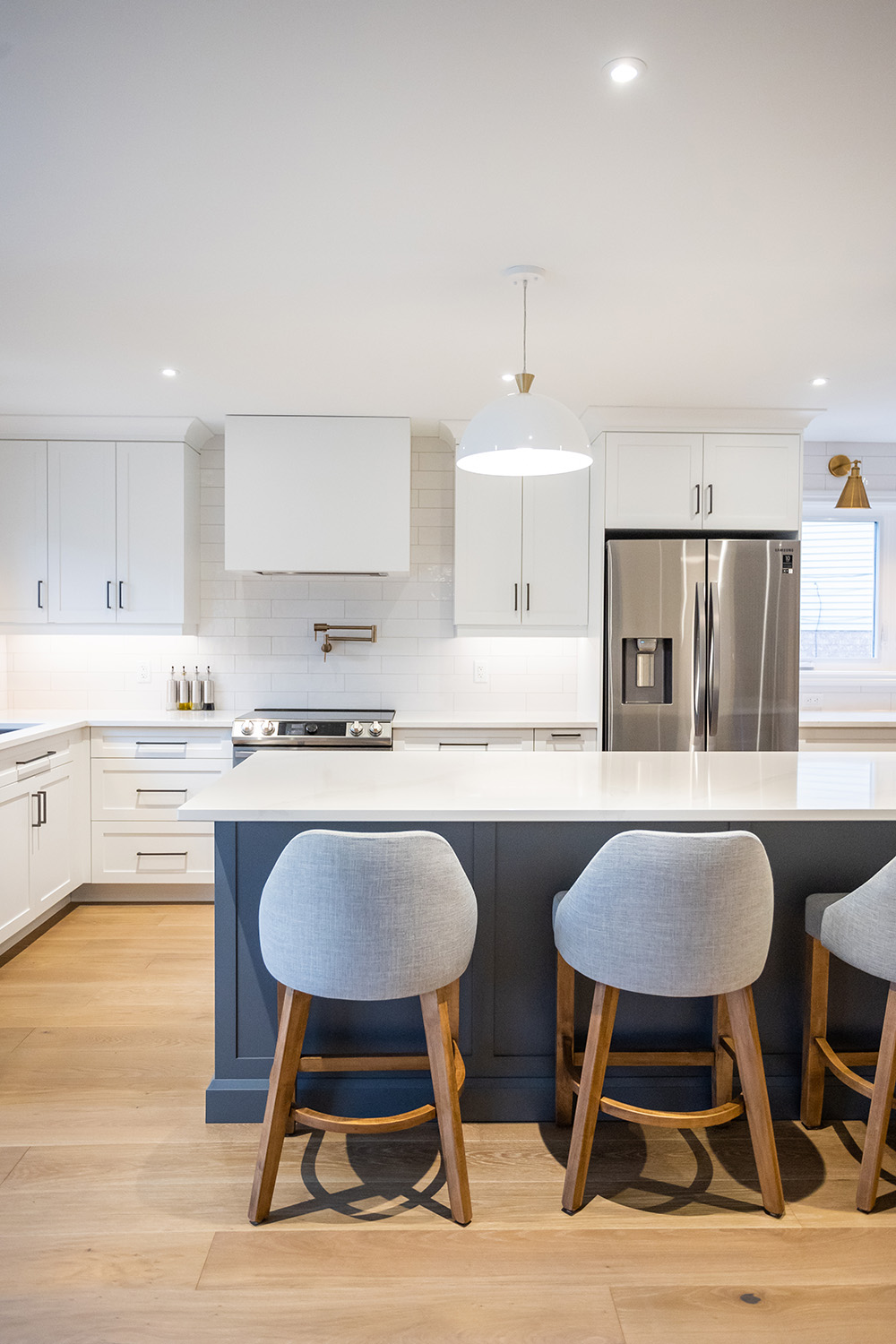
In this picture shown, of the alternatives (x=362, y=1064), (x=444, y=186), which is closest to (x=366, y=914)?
(x=362, y=1064)

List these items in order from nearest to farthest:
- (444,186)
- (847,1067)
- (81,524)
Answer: (444,186) < (847,1067) < (81,524)

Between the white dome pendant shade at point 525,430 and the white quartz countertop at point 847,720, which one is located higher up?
the white dome pendant shade at point 525,430

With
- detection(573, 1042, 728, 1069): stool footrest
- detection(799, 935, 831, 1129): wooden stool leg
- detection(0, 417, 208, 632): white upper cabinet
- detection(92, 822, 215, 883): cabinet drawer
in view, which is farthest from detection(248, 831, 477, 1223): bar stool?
detection(0, 417, 208, 632): white upper cabinet

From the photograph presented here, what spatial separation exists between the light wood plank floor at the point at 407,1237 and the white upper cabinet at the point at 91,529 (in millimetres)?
2476

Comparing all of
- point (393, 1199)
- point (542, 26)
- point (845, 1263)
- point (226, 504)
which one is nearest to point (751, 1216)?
point (845, 1263)

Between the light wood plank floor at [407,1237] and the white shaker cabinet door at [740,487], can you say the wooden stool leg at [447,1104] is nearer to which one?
the light wood plank floor at [407,1237]

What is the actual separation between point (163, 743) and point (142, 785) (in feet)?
0.74

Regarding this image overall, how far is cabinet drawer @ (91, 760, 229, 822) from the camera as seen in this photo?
4.19 metres

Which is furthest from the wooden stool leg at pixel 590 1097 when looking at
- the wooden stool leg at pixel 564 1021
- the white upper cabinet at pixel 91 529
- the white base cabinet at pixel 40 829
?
the white upper cabinet at pixel 91 529

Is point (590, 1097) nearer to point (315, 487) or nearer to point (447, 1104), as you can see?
point (447, 1104)

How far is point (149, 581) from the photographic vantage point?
14.4ft

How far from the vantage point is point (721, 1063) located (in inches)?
86.8

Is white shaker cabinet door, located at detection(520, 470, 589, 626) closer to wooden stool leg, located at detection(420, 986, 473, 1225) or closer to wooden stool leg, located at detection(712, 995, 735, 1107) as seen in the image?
wooden stool leg, located at detection(712, 995, 735, 1107)

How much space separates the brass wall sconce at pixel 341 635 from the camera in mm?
4625
